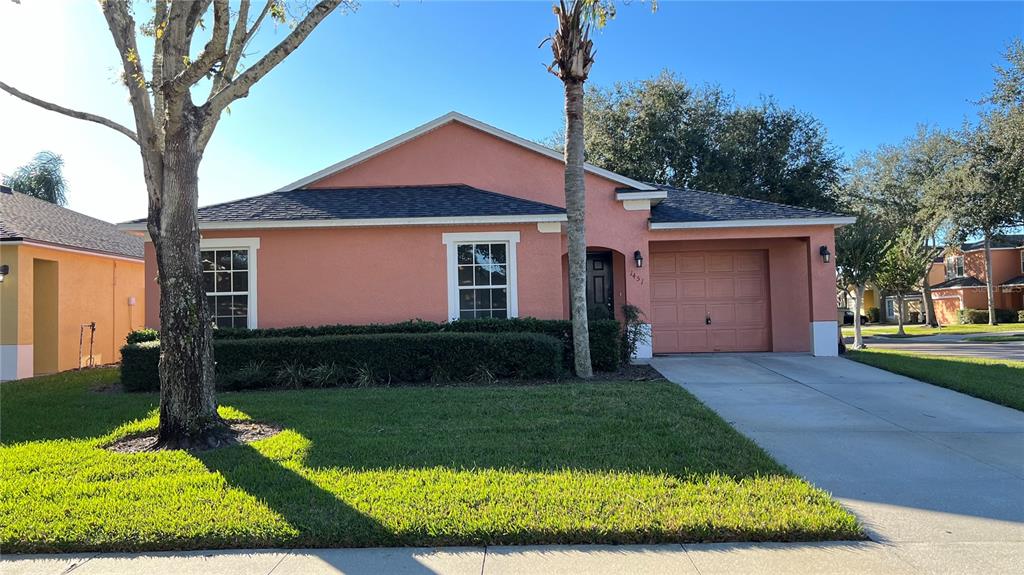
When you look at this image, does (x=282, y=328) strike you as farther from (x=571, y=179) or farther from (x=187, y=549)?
(x=187, y=549)

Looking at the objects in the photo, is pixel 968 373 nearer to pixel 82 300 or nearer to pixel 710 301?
pixel 710 301

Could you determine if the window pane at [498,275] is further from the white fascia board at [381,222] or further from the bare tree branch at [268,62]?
the bare tree branch at [268,62]

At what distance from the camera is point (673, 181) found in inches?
964

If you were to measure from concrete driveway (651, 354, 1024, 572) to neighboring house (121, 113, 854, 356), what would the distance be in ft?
11.1

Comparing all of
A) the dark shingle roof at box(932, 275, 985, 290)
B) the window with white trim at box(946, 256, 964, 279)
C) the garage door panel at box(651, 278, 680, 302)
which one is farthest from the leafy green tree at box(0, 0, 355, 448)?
the window with white trim at box(946, 256, 964, 279)

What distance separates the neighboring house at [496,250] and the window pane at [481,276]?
0.03 meters

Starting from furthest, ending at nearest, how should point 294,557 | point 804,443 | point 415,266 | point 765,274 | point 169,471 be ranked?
point 765,274
point 415,266
point 804,443
point 169,471
point 294,557

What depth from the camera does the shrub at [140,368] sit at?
377 inches

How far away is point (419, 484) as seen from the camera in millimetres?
4582

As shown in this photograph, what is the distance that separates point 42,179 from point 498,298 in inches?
1171

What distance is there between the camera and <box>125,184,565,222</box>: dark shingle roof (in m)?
11.4

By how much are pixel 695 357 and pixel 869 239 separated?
19.5 ft

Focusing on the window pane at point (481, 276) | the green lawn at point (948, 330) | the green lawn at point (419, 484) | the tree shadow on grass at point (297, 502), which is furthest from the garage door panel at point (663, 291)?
the green lawn at point (948, 330)

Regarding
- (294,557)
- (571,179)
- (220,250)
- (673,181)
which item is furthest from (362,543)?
(673,181)
